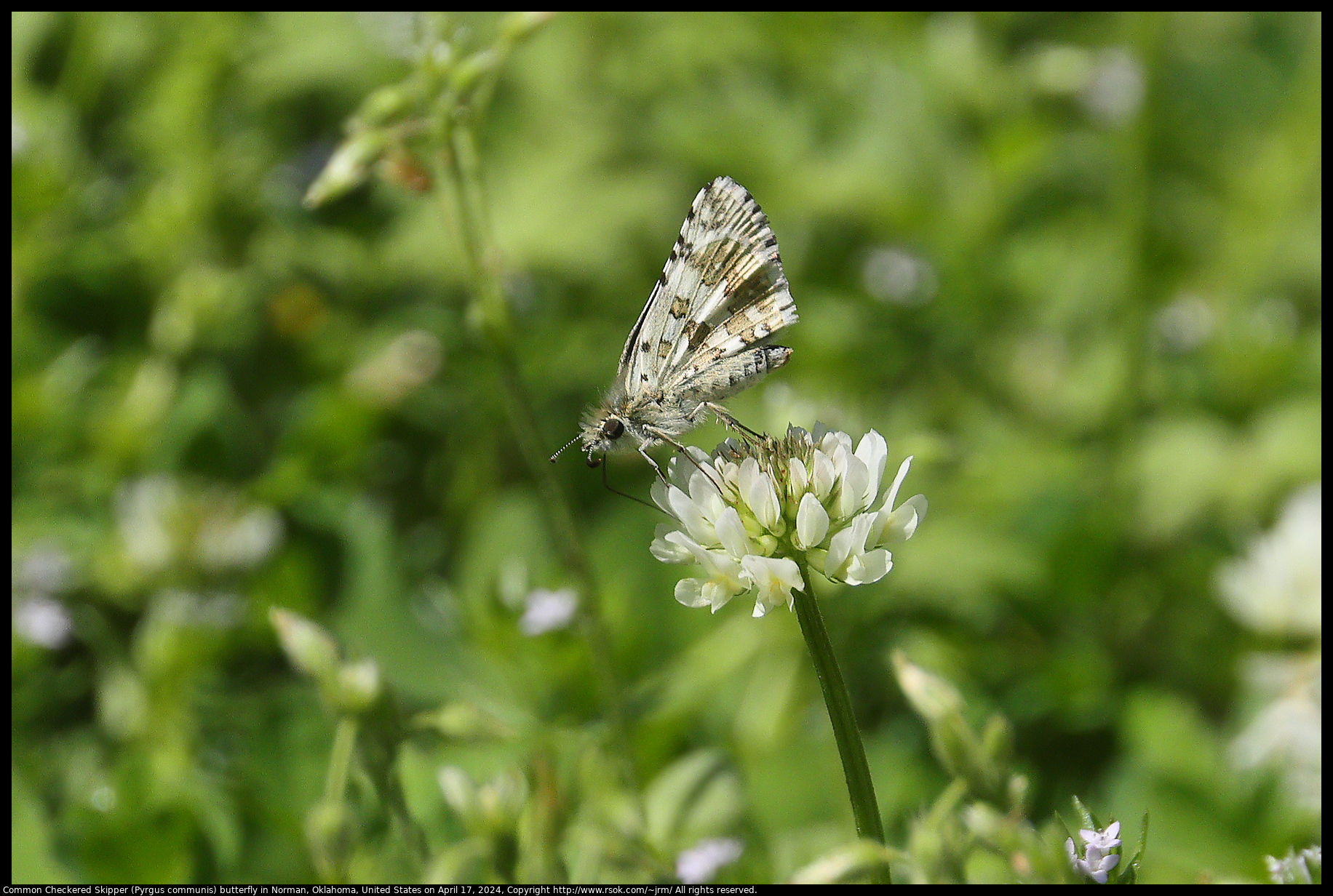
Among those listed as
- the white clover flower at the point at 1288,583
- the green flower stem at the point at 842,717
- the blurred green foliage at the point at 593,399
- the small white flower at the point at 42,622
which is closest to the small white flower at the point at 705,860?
the blurred green foliage at the point at 593,399

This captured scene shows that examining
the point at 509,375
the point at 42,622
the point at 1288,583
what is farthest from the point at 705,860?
the point at 42,622

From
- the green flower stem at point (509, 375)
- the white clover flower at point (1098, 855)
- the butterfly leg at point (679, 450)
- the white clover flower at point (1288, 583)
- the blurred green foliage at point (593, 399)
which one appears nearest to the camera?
the white clover flower at point (1098, 855)

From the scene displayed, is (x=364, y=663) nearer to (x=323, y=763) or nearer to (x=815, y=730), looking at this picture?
(x=323, y=763)

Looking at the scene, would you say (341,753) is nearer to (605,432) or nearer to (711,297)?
(605,432)

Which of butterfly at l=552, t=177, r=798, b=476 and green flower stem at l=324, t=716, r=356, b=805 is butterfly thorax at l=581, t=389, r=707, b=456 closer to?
butterfly at l=552, t=177, r=798, b=476

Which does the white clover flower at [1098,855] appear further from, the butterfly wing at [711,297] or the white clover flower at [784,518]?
the butterfly wing at [711,297]
